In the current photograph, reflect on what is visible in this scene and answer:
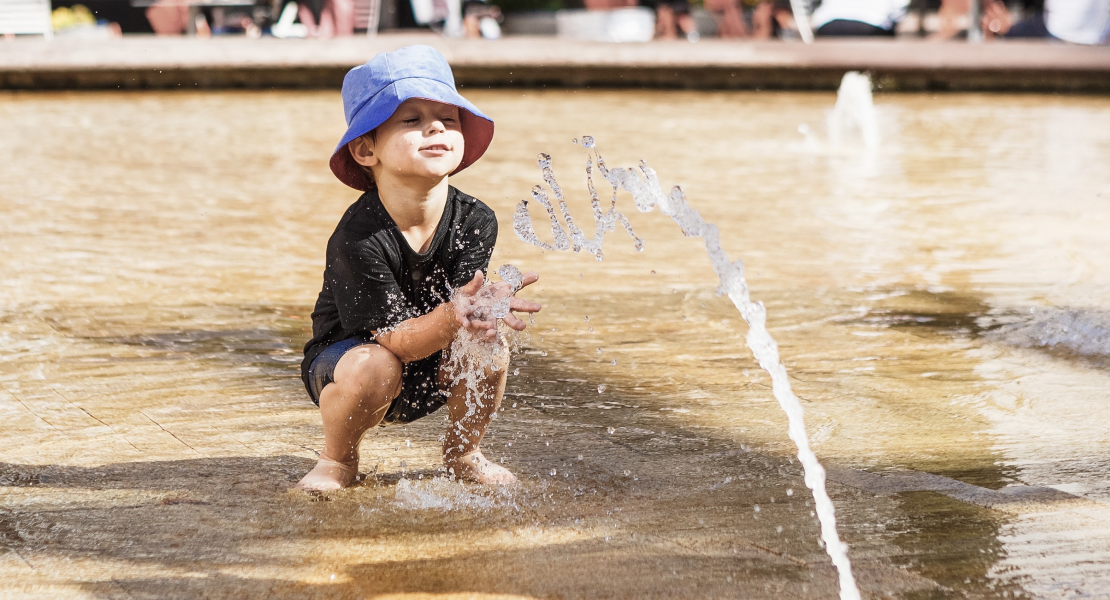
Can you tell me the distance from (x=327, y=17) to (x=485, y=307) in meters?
11.8

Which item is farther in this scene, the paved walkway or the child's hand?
the paved walkway

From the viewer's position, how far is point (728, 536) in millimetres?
2123

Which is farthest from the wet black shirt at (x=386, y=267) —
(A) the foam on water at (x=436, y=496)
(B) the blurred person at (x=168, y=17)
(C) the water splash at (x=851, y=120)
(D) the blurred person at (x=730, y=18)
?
(B) the blurred person at (x=168, y=17)

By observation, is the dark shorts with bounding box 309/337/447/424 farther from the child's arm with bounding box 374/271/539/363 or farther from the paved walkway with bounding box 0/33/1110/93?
the paved walkway with bounding box 0/33/1110/93

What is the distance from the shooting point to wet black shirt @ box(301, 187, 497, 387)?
224 centimetres

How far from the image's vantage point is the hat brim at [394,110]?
7.29 ft

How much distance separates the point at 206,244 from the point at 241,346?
4.92ft

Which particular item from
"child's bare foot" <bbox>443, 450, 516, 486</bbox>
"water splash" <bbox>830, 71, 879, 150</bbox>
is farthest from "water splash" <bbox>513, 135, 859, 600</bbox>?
"water splash" <bbox>830, 71, 879, 150</bbox>

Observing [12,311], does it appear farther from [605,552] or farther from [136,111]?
[136,111]

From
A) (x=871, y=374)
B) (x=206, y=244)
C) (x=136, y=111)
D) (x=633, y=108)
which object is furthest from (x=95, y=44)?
(x=871, y=374)

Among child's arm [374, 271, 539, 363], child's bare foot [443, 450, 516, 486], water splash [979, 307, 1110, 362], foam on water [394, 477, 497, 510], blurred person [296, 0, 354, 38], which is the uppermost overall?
blurred person [296, 0, 354, 38]

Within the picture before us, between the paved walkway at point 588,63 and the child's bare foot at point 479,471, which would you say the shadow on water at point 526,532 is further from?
the paved walkway at point 588,63

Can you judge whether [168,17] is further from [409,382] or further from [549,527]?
[549,527]

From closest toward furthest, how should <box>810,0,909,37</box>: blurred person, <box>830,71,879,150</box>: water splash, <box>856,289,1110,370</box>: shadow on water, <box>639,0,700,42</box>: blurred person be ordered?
<box>856,289,1110,370</box>: shadow on water → <box>830,71,879,150</box>: water splash → <box>810,0,909,37</box>: blurred person → <box>639,0,700,42</box>: blurred person
